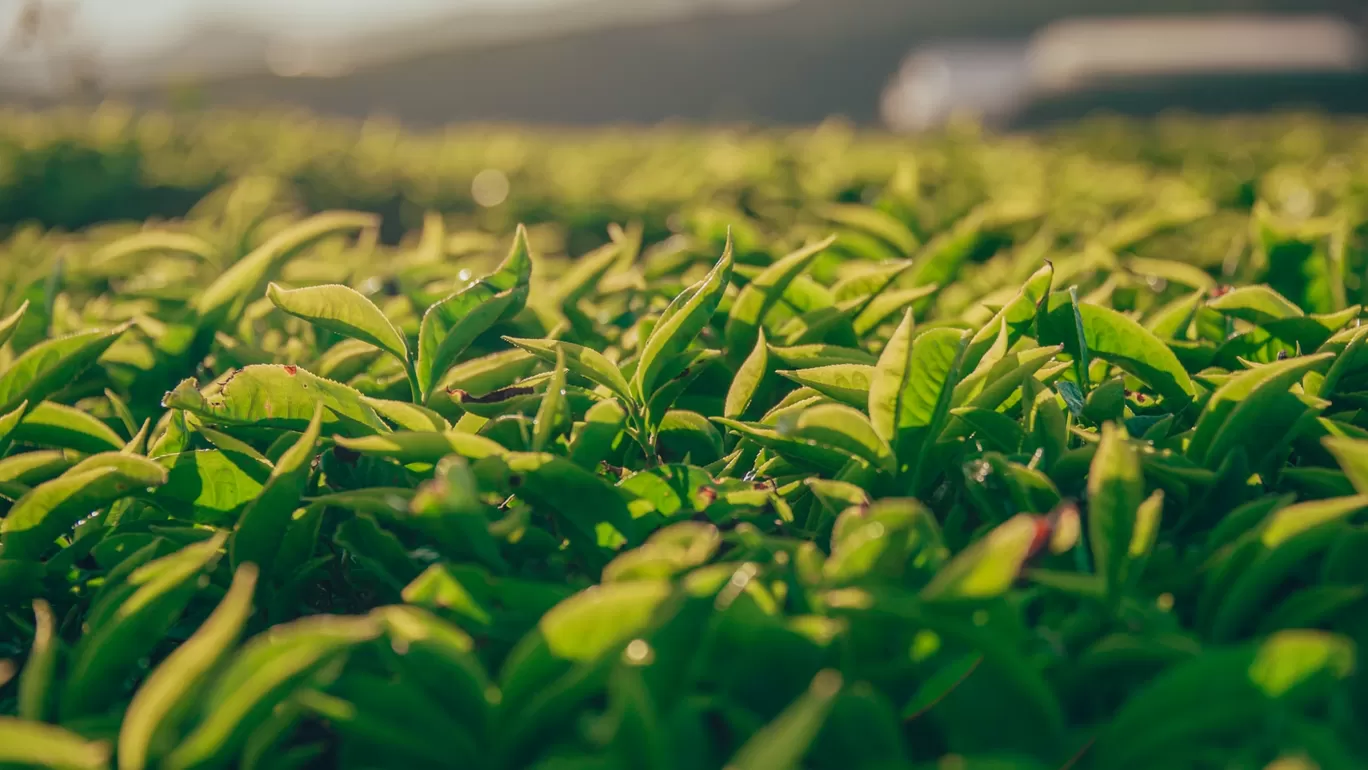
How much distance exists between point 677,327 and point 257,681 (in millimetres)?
795

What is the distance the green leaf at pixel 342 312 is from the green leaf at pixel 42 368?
352 mm

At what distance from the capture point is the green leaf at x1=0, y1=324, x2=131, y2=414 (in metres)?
1.64

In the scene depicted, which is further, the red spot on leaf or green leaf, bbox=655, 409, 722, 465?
green leaf, bbox=655, 409, 722, 465

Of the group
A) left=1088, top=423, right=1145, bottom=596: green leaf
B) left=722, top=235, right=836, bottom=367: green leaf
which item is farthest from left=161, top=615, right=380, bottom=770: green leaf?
left=722, top=235, right=836, bottom=367: green leaf

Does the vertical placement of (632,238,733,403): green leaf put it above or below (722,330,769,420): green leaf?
above

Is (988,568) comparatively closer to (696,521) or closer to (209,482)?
(696,521)

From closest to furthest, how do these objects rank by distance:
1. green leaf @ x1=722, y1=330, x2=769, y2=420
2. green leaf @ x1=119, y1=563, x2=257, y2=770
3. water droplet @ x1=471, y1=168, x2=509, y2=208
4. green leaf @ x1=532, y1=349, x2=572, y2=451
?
green leaf @ x1=119, y1=563, x2=257, y2=770 < green leaf @ x1=532, y1=349, x2=572, y2=451 < green leaf @ x1=722, y1=330, x2=769, y2=420 < water droplet @ x1=471, y1=168, x2=509, y2=208

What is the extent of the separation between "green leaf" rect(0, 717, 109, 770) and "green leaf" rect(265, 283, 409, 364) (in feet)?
2.30

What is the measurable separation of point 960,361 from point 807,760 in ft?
1.84

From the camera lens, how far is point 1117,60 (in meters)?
28.0

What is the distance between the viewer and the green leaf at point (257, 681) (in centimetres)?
98

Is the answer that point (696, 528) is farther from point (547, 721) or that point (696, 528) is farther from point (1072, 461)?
point (1072, 461)

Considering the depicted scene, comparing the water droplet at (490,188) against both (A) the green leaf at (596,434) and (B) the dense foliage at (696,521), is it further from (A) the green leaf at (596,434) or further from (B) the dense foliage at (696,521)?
(A) the green leaf at (596,434)

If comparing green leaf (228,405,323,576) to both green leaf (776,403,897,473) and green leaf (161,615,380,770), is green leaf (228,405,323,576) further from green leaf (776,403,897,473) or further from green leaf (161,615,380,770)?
Result: green leaf (776,403,897,473)
